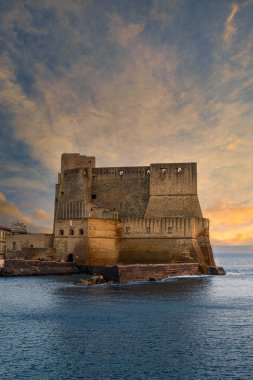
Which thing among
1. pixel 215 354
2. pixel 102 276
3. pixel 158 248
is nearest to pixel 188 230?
pixel 158 248

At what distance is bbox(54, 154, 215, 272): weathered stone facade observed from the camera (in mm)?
46250

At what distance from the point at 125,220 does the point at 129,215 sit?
3.51 meters

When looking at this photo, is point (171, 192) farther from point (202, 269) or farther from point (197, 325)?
point (197, 325)

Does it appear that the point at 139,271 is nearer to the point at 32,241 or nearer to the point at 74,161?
the point at 32,241

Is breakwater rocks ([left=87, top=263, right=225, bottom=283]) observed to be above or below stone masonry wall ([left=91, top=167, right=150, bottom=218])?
below

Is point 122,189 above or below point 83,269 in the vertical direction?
above

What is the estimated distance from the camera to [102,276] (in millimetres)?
36938

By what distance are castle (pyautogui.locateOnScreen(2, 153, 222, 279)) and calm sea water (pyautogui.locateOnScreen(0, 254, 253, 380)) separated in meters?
15.3

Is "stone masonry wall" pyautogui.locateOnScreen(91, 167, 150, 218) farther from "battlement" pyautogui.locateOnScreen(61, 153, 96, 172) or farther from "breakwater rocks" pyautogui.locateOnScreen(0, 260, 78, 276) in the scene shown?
"breakwater rocks" pyautogui.locateOnScreen(0, 260, 78, 276)

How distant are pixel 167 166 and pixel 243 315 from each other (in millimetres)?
29047

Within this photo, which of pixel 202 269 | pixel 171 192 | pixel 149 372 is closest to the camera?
pixel 149 372

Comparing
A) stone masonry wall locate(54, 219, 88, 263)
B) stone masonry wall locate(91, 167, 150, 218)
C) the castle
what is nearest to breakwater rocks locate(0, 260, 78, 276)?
the castle

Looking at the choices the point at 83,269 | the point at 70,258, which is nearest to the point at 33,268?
the point at 70,258

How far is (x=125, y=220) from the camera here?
48.7m
